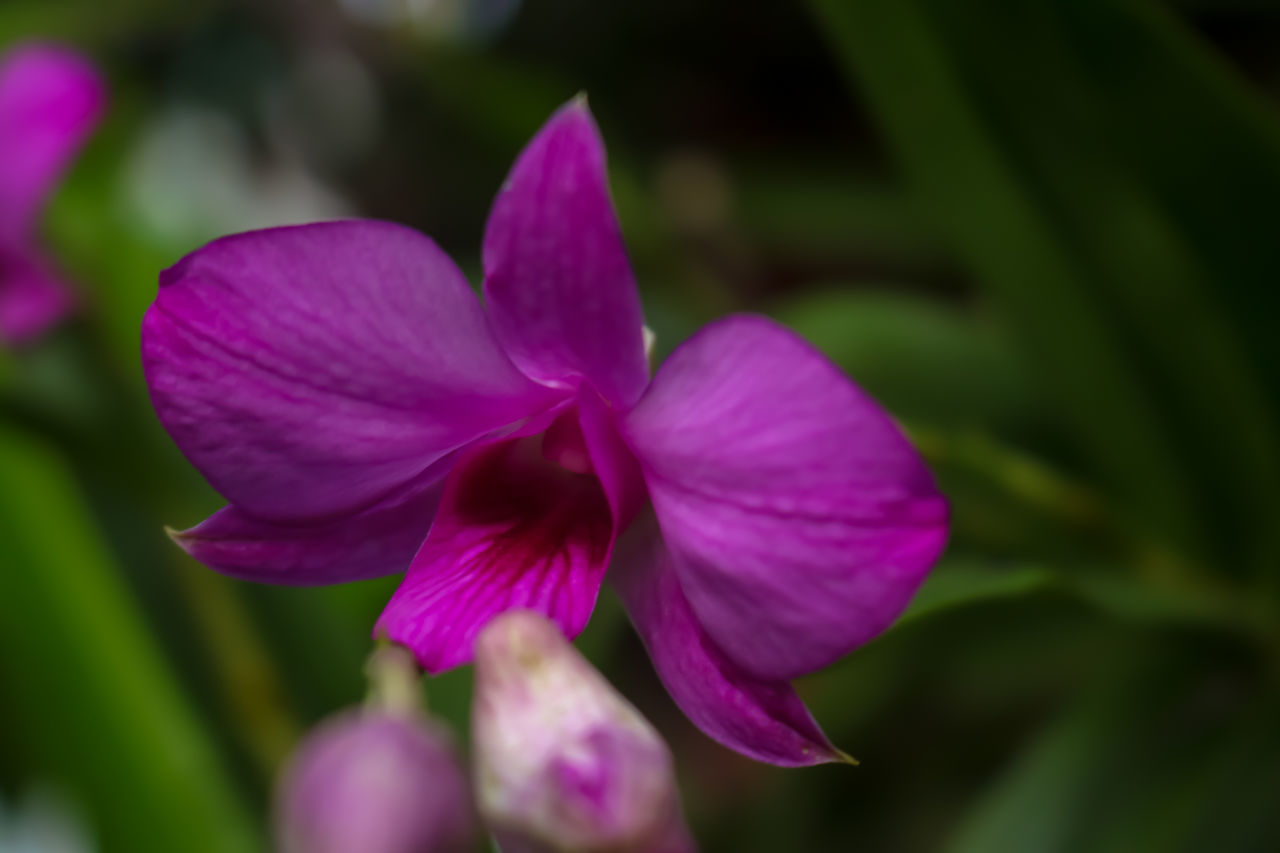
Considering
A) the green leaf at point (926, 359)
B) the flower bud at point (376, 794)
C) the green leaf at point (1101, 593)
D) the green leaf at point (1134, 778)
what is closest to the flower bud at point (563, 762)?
the flower bud at point (376, 794)

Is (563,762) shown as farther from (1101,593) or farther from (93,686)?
(93,686)

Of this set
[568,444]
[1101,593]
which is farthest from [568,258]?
[1101,593]

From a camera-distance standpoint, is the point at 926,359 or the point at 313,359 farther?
the point at 926,359

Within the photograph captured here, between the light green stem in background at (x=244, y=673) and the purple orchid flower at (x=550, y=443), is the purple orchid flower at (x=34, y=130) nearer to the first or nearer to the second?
the light green stem in background at (x=244, y=673)

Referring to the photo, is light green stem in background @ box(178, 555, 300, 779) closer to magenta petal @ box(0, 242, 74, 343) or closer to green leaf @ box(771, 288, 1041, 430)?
magenta petal @ box(0, 242, 74, 343)

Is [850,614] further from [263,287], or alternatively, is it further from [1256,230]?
[1256,230]

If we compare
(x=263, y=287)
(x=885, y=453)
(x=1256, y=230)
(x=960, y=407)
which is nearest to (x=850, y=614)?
(x=885, y=453)

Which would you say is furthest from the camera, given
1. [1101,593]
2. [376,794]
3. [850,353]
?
[850,353]
